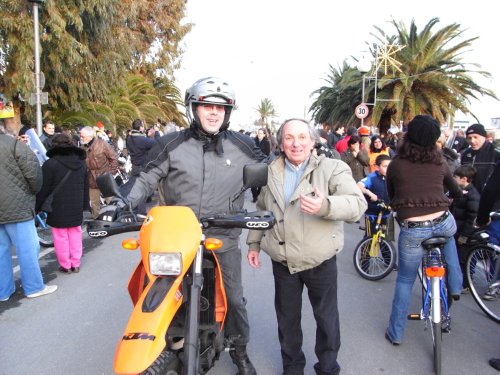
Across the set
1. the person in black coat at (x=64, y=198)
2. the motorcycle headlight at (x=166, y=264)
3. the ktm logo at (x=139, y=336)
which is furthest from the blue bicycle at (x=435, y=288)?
the person in black coat at (x=64, y=198)

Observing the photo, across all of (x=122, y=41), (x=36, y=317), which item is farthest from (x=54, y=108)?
(x=36, y=317)

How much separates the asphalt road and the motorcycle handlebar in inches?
64.4

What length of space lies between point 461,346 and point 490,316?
0.81 m

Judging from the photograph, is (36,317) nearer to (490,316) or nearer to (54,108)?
(490,316)

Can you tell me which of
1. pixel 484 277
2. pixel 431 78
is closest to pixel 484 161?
pixel 484 277

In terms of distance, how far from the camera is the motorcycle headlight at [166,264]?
202 cm

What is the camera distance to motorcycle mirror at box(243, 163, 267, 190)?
2.37m

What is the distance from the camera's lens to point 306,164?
9.77 feet

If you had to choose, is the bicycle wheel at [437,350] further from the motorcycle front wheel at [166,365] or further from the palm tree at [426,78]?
the palm tree at [426,78]

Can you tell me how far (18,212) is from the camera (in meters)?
4.64

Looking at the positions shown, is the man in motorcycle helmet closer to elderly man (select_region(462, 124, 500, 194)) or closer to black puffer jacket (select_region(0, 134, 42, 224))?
black puffer jacket (select_region(0, 134, 42, 224))

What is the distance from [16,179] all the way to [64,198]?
3.66 ft

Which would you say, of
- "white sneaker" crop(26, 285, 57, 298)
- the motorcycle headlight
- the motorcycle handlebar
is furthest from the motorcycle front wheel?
"white sneaker" crop(26, 285, 57, 298)

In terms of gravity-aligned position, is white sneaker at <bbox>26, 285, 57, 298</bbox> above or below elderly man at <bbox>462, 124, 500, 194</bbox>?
below
